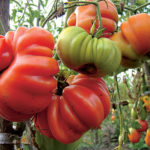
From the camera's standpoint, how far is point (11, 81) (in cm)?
60

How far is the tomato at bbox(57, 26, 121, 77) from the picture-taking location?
0.63 m

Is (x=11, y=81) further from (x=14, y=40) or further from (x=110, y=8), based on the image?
(x=110, y=8)

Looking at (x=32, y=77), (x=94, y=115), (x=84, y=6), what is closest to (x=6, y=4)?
(x=84, y=6)

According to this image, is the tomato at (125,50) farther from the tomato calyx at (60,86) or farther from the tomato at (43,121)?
the tomato at (43,121)

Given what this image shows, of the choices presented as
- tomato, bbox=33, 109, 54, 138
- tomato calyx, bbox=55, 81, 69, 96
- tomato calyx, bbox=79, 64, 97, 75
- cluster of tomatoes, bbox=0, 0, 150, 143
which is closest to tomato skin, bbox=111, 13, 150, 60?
cluster of tomatoes, bbox=0, 0, 150, 143

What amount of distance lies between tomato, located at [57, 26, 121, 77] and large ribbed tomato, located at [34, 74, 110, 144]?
0.09m

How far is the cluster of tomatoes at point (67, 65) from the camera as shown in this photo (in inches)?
24.6

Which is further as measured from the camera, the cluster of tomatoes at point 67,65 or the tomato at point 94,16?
the tomato at point 94,16

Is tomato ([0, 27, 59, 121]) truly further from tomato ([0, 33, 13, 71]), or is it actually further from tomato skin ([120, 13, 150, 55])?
tomato skin ([120, 13, 150, 55])

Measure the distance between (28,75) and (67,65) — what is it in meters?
0.12

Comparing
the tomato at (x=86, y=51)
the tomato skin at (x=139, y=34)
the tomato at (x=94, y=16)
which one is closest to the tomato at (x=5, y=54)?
the tomato at (x=86, y=51)

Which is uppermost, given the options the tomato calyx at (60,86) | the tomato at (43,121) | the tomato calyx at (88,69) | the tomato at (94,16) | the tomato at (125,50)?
the tomato at (94,16)

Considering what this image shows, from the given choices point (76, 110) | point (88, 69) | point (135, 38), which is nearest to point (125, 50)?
point (135, 38)

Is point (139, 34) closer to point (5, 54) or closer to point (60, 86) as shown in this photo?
A: point (60, 86)
